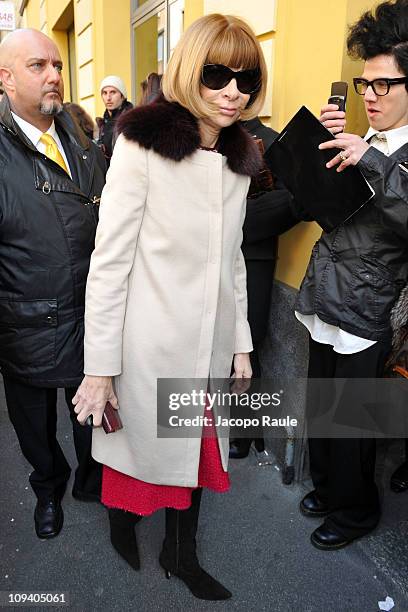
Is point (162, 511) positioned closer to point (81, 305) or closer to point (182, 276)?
point (81, 305)

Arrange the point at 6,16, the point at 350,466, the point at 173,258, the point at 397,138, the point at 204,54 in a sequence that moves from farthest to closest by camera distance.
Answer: the point at 6,16
the point at 350,466
the point at 397,138
the point at 173,258
the point at 204,54

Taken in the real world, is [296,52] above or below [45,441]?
above

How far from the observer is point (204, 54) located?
1562mm

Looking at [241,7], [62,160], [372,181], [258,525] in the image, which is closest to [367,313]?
→ [372,181]

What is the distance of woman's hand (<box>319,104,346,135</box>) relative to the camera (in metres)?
1.85

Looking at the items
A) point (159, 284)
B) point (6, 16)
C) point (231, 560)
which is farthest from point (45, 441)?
point (6, 16)

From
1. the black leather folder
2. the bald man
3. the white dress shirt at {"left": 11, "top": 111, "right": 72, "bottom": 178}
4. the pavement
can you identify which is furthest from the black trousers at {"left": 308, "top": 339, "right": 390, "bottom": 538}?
the white dress shirt at {"left": 11, "top": 111, "right": 72, "bottom": 178}

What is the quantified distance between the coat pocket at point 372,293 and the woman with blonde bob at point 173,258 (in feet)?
1.60

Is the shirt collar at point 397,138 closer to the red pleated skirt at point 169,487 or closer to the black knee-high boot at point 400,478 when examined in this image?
the red pleated skirt at point 169,487

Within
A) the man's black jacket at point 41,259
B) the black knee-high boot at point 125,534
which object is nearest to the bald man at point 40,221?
the man's black jacket at point 41,259

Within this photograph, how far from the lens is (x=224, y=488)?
75.7 inches

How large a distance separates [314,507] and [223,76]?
6.69 ft

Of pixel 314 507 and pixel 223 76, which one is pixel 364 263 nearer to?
pixel 223 76

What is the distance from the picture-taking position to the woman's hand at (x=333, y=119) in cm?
185
